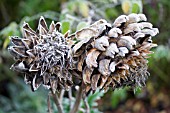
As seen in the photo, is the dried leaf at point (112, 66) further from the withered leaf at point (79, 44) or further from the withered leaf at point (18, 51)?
the withered leaf at point (18, 51)

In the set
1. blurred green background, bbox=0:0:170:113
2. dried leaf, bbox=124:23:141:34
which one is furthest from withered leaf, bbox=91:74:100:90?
blurred green background, bbox=0:0:170:113

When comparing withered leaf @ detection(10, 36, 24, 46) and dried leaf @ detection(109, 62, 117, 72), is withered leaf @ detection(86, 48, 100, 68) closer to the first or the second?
dried leaf @ detection(109, 62, 117, 72)

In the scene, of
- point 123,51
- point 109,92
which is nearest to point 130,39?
point 123,51

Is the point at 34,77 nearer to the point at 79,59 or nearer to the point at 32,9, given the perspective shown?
the point at 79,59

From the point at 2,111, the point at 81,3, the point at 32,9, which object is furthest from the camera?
the point at 32,9

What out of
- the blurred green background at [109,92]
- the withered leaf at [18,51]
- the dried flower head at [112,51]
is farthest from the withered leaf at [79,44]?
the blurred green background at [109,92]

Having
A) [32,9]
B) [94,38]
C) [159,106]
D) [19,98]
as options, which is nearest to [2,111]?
[19,98]
